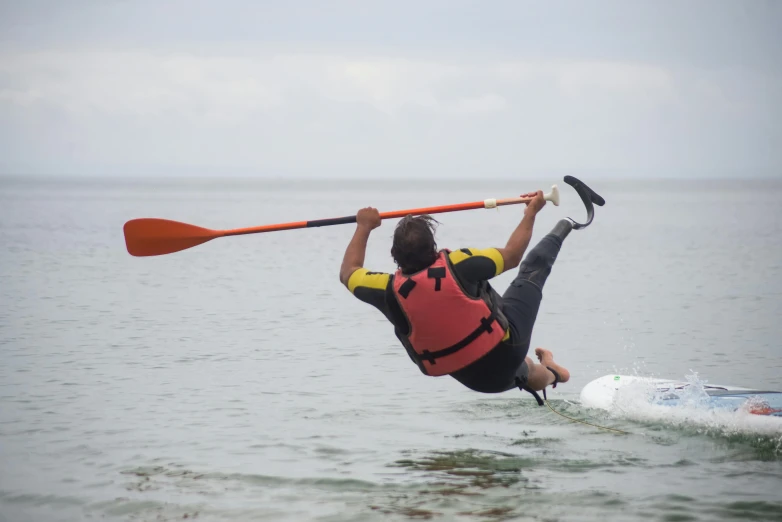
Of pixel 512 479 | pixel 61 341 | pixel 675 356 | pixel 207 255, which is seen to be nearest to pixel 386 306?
pixel 512 479

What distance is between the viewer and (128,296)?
20.6 meters

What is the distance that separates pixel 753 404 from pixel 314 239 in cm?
3303

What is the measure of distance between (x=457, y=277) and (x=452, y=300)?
6.4 inches

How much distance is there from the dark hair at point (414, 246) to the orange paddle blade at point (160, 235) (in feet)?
8.52

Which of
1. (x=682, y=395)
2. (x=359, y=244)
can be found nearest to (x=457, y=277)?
(x=359, y=244)

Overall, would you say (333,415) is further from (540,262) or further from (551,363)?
(540,262)

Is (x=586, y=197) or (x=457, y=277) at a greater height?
(x=586, y=197)

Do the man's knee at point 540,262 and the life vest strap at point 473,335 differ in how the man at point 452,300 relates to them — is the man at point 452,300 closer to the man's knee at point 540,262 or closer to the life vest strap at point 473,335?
the life vest strap at point 473,335

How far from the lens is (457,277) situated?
702 cm

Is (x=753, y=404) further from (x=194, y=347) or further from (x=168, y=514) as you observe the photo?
(x=194, y=347)

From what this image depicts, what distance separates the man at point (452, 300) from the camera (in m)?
7.01

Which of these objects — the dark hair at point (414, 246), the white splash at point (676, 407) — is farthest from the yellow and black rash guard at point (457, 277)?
the white splash at point (676, 407)

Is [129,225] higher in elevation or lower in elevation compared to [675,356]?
higher

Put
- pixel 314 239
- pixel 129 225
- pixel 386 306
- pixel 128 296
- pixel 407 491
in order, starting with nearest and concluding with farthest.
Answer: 1. pixel 386 306
2. pixel 407 491
3. pixel 129 225
4. pixel 128 296
5. pixel 314 239
